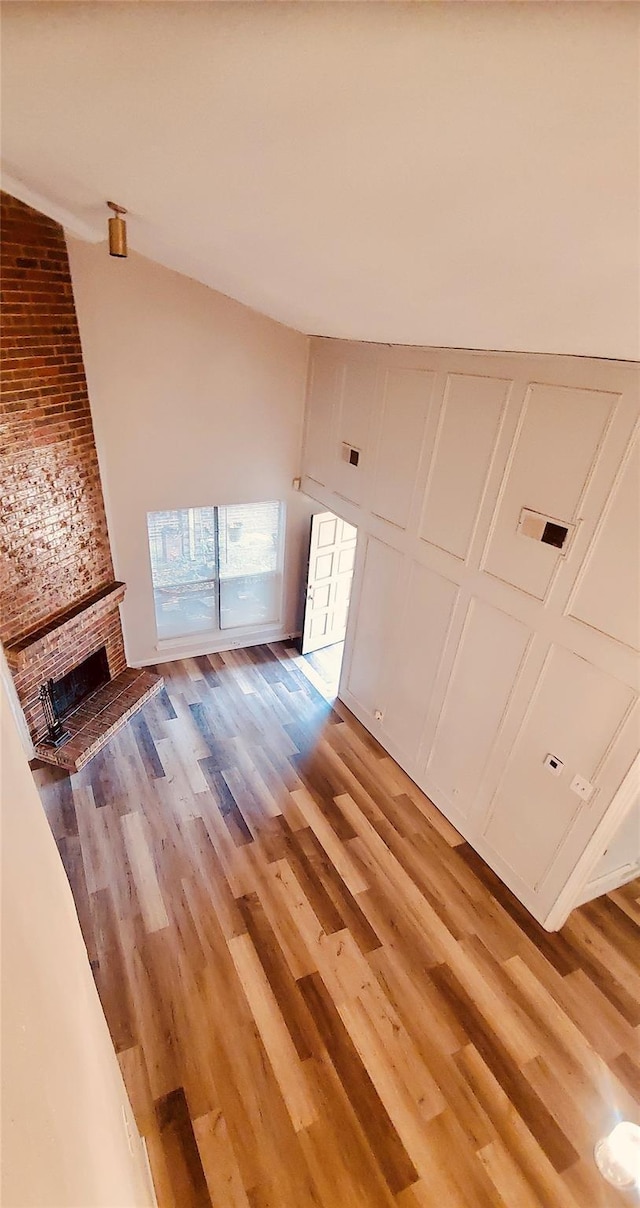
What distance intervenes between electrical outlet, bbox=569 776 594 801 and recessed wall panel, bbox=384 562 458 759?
4.31ft

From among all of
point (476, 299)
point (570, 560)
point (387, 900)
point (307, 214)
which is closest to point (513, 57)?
point (307, 214)

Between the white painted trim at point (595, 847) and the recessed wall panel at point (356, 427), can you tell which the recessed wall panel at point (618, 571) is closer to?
the white painted trim at point (595, 847)

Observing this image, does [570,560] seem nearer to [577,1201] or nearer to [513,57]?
[513,57]

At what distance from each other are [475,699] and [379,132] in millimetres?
3431

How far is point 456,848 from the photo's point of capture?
4164 millimetres

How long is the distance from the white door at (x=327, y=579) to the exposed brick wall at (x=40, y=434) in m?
2.47

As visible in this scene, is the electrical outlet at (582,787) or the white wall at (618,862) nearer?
the electrical outlet at (582,787)

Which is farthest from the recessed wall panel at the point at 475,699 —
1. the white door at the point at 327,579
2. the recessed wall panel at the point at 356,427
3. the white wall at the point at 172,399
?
the white wall at the point at 172,399

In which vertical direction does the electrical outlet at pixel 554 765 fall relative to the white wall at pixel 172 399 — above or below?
below

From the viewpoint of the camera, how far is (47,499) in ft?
13.4

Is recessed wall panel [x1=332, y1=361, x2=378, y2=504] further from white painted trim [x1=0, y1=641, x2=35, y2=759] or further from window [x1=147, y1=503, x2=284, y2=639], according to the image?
white painted trim [x1=0, y1=641, x2=35, y2=759]

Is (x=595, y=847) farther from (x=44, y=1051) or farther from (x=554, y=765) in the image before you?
(x=44, y=1051)

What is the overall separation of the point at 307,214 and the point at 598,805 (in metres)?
3.40

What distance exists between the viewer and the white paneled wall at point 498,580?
2.80 m
